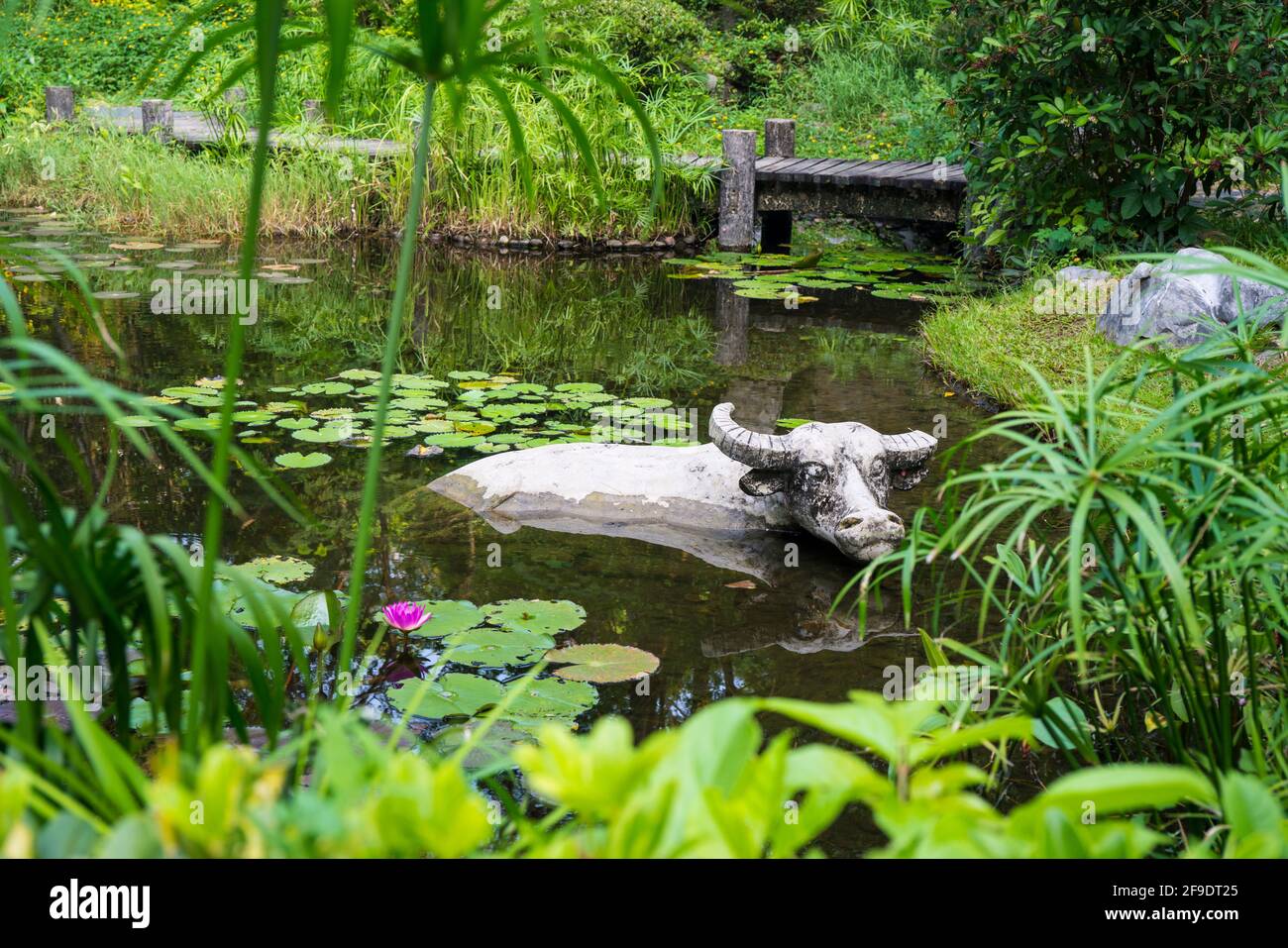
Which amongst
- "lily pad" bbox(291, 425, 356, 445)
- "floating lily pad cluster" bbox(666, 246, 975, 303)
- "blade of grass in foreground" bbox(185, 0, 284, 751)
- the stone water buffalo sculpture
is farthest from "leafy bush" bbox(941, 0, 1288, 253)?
"blade of grass in foreground" bbox(185, 0, 284, 751)

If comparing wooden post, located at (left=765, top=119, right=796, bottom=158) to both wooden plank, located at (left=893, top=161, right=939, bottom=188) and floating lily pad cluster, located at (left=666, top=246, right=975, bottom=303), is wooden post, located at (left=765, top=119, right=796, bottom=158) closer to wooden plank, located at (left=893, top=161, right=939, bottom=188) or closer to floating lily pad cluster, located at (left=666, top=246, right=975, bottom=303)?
floating lily pad cluster, located at (left=666, top=246, right=975, bottom=303)

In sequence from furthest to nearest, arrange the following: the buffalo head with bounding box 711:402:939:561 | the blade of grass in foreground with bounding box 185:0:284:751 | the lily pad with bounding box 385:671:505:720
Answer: the buffalo head with bounding box 711:402:939:561, the lily pad with bounding box 385:671:505:720, the blade of grass in foreground with bounding box 185:0:284:751

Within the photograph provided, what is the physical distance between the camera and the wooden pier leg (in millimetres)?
10562

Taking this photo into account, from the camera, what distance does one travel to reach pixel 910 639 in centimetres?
340

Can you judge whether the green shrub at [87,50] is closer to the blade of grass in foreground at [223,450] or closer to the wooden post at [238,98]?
the wooden post at [238,98]

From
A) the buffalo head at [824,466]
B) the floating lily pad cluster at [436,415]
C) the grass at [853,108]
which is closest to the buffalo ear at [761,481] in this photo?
the buffalo head at [824,466]

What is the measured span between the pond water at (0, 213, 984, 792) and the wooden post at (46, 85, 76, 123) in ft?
11.4

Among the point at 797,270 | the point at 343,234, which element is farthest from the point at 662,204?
the point at 343,234

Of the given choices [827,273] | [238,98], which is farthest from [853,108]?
[238,98]

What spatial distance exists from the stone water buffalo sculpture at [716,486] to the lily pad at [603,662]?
847 mm

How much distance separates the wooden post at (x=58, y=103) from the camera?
12.7 m
